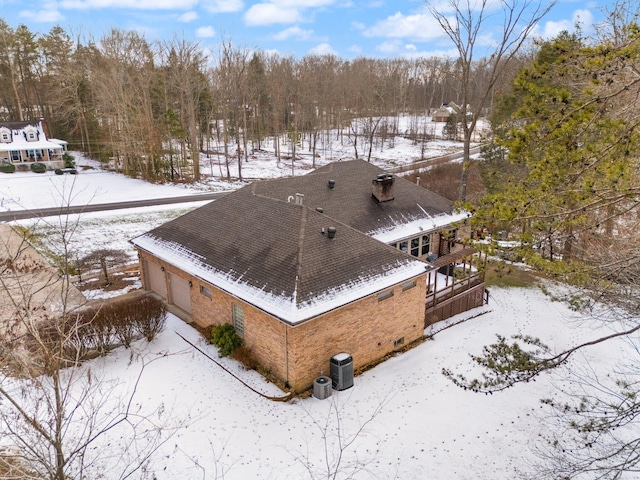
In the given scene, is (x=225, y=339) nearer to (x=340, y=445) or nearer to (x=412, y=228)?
(x=340, y=445)

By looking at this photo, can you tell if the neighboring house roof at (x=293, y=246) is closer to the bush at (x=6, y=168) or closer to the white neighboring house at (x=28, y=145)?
the bush at (x=6, y=168)

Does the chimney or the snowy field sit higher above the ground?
the chimney

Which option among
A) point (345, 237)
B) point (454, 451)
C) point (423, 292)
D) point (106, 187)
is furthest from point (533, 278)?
point (106, 187)

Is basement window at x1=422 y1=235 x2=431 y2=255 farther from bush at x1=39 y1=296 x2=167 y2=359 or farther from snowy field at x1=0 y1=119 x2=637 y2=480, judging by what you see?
bush at x1=39 y1=296 x2=167 y2=359

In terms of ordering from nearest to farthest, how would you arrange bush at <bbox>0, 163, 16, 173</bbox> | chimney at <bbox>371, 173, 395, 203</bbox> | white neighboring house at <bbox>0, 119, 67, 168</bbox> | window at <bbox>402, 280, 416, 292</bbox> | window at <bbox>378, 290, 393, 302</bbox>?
window at <bbox>378, 290, 393, 302</bbox> < window at <bbox>402, 280, 416, 292</bbox> < chimney at <bbox>371, 173, 395, 203</bbox> < bush at <bbox>0, 163, 16, 173</bbox> < white neighboring house at <bbox>0, 119, 67, 168</bbox>

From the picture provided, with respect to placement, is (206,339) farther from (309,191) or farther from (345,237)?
(309,191)

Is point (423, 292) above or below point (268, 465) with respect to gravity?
above

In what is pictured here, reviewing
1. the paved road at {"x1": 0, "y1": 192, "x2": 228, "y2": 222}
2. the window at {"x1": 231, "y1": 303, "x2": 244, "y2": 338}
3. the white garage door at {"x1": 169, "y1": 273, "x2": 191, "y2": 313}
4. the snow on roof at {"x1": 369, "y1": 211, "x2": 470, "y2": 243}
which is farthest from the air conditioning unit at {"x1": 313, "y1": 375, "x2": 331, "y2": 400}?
the paved road at {"x1": 0, "y1": 192, "x2": 228, "y2": 222}
